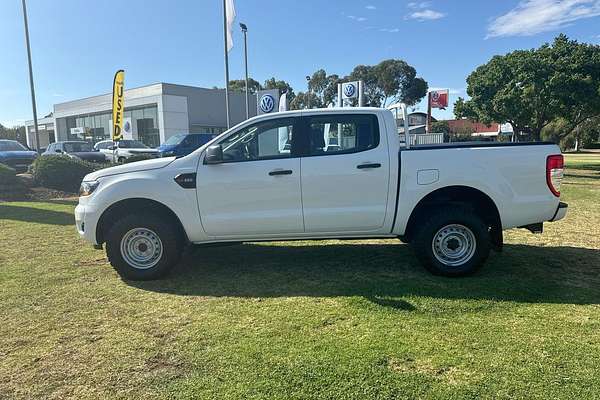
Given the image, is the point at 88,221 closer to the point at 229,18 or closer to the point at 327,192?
the point at 327,192

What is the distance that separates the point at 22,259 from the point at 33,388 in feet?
13.0

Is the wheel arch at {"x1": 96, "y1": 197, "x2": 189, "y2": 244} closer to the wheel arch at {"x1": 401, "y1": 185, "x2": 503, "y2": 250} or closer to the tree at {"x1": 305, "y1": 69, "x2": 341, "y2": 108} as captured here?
the wheel arch at {"x1": 401, "y1": 185, "x2": 503, "y2": 250}

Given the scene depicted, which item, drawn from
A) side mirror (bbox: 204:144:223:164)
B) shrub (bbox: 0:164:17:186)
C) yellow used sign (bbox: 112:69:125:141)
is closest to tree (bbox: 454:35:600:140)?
yellow used sign (bbox: 112:69:125:141)

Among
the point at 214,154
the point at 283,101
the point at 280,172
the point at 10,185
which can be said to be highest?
the point at 283,101

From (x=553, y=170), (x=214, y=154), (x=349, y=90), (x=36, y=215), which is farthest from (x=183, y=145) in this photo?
(x=553, y=170)

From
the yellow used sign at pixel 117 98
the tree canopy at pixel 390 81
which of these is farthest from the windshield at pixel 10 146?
the tree canopy at pixel 390 81

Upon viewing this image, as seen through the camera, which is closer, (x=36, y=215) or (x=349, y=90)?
(x=36, y=215)

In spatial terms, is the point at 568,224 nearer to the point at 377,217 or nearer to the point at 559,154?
the point at 559,154

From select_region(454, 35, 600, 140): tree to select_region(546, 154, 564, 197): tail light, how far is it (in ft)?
60.4

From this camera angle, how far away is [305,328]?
13.0 ft

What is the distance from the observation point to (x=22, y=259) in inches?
255

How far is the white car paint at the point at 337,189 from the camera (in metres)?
5.06

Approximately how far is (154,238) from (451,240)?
3.38 metres

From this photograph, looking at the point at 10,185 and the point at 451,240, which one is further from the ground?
the point at 10,185
